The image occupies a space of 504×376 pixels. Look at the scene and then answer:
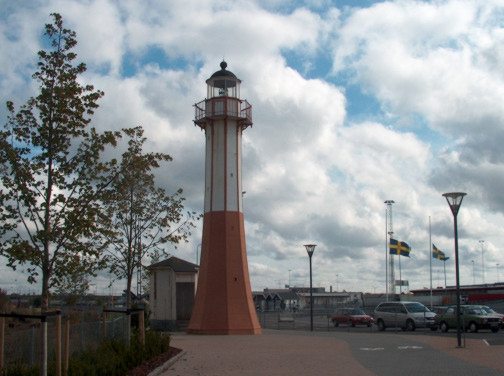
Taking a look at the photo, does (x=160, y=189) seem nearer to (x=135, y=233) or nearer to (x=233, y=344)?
(x=135, y=233)

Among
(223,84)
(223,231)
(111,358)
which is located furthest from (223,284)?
(111,358)

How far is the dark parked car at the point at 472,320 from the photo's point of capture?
116 feet

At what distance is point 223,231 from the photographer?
112 feet

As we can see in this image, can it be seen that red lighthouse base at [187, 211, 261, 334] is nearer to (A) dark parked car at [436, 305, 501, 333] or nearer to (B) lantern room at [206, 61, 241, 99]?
(B) lantern room at [206, 61, 241, 99]

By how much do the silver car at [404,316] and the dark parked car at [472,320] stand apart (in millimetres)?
1010

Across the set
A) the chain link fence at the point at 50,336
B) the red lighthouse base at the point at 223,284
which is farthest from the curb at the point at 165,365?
the red lighthouse base at the point at 223,284

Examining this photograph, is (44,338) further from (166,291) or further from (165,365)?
(166,291)

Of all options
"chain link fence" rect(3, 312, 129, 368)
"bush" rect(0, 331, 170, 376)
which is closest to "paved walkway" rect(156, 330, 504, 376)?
"bush" rect(0, 331, 170, 376)

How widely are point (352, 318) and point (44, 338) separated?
41.2 meters

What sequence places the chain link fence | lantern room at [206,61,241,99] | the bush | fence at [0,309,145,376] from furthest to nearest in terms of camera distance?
lantern room at [206,61,241,99] → the chain link fence → the bush → fence at [0,309,145,376]

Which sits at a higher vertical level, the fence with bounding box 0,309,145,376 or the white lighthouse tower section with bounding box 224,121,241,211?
Result: the white lighthouse tower section with bounding box 224,121,241,211

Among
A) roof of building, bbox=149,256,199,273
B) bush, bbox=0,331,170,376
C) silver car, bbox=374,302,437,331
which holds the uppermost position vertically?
roof of building, bbox=149,256,199,273

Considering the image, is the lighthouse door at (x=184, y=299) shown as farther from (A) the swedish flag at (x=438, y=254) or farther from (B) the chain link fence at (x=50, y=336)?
(A) the swedish flag at (x=438, y=254)

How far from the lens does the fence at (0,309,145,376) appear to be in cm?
1046
